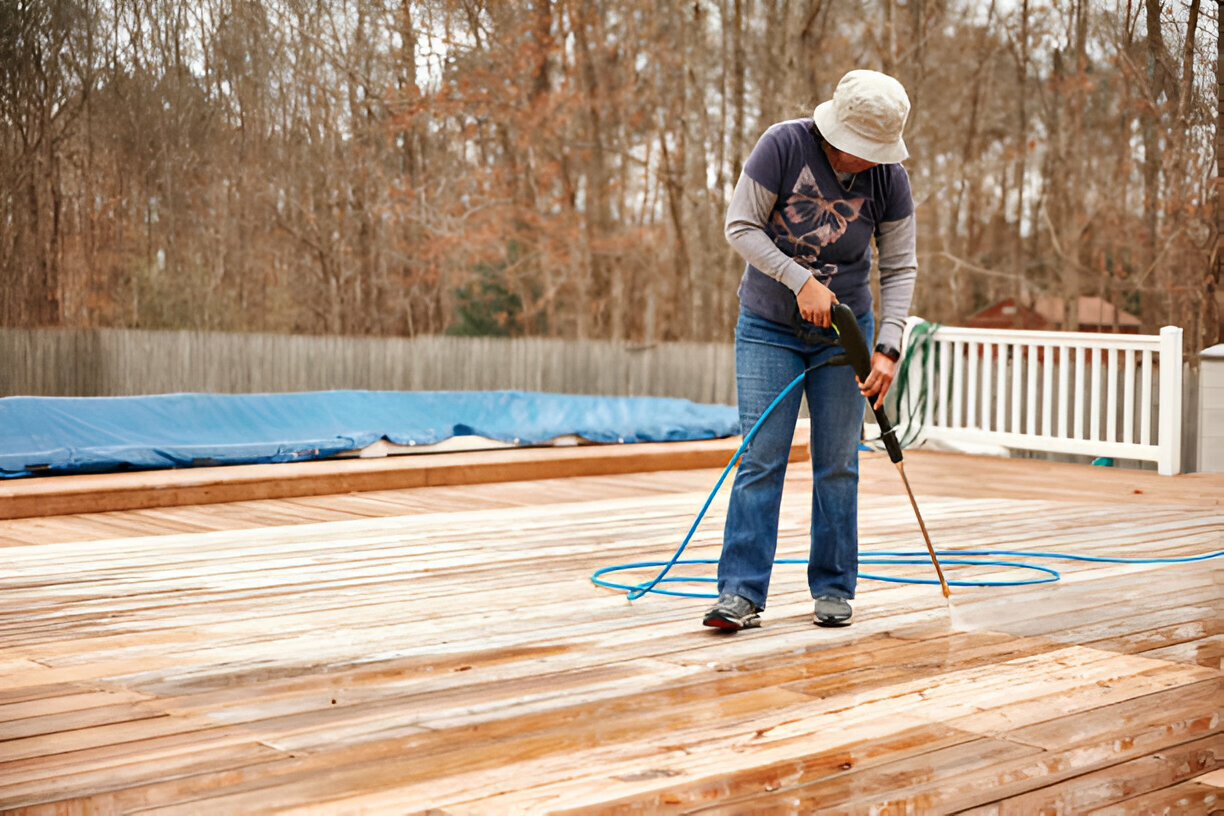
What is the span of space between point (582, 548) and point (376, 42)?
6782 mm

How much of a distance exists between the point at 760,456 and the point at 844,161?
66 centimetres

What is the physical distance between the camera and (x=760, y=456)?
2820 mm

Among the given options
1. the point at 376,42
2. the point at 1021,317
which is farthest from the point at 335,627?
the point at 1021,317

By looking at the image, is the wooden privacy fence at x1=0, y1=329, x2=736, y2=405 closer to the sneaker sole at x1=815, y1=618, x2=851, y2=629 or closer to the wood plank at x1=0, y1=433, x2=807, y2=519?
the wood plank at x1=0, y1=433, x2=807, y2=519

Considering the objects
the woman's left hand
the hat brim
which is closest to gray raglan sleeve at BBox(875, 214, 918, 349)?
the woman's left hand

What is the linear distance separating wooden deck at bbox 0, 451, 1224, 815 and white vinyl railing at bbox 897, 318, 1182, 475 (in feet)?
7.13

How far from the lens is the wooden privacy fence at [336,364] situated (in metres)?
8.03

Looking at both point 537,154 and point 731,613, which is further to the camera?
point 537,154

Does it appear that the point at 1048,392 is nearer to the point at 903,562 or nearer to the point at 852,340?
the point at 903,562

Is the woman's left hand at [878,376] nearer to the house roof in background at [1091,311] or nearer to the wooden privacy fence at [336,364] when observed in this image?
the wooden privacy fence at [336,364]

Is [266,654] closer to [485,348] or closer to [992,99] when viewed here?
[485,348]

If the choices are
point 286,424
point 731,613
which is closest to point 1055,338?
point 286,424

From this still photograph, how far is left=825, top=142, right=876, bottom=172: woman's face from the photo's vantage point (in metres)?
2.72

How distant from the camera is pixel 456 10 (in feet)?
33.3
